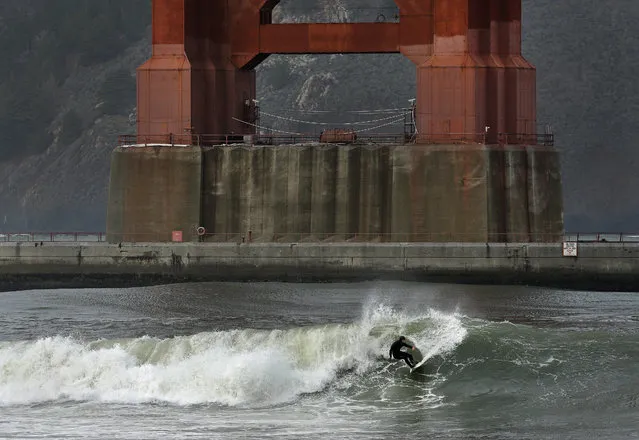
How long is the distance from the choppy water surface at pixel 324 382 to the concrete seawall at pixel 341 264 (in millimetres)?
17702

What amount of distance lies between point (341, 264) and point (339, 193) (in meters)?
3.32

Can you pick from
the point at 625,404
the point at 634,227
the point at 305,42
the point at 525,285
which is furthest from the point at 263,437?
the point at 634,227

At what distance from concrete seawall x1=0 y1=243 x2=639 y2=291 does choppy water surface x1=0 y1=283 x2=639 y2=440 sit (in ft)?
58.1

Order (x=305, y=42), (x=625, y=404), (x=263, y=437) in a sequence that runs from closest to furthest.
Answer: (x=263, y=437), (x=625, y=404), (x=305, y=42)

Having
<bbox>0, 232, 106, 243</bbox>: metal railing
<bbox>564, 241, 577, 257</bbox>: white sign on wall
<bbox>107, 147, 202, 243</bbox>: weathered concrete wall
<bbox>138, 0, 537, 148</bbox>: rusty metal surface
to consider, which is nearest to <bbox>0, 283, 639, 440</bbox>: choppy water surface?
<bbox>564, 241, 577, 257</bbox>: white sign on wall

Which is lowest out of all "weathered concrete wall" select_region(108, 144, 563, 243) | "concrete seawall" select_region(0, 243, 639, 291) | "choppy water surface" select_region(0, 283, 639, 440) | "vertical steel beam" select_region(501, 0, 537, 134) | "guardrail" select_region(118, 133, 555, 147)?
"choppy water surface" select_region(0, 283, 639, 440)

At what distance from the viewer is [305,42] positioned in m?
72.4

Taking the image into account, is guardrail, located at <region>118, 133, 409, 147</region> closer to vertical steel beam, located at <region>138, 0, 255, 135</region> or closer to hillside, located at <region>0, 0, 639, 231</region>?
vertical steel beam, located at <region>138, 0, 255, 135</region>

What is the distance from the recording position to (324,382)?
39531 mm

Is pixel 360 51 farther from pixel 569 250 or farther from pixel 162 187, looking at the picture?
pixel 569 250

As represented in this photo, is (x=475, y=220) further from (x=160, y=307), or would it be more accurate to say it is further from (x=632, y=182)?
(x=632, y=182)

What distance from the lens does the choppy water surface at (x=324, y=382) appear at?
34812 mm

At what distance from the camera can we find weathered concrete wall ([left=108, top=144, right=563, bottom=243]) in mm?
68188

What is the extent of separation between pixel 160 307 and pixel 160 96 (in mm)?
15366
